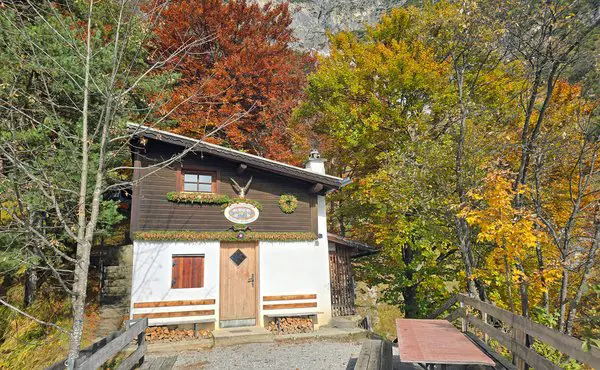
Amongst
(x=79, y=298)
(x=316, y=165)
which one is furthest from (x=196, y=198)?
(x=79, y=298)

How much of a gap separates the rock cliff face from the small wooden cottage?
60.6 meters

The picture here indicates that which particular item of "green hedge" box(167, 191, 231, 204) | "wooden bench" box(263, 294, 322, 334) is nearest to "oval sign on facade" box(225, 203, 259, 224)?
"green hedge" box(167, 191, 231, 204)

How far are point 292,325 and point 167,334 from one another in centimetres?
338

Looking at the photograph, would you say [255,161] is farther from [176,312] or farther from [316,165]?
[176,312]

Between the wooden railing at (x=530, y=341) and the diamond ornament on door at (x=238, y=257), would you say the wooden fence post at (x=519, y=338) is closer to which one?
the wooden railing at (x=530, y=341)

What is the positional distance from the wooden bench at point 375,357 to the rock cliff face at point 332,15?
2619 inches

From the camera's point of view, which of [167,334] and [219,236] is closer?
[167,334]

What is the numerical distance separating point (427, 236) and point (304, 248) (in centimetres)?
428

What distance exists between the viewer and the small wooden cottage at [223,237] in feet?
31.0

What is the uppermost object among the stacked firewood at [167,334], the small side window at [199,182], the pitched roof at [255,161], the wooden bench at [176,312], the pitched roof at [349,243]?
the pitched roof at [255,161]

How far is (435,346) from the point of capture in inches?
176

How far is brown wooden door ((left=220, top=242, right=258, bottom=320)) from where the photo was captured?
10.0 meters

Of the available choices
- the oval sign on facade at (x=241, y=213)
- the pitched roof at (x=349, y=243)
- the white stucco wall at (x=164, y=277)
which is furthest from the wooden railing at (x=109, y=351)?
the pitched roof at (x=349, y=243)

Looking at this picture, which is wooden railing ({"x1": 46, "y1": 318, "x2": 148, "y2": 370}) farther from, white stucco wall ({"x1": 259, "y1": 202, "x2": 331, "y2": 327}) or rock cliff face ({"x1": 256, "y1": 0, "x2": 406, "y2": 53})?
rock cliff face ({"x1": 256, "y1": 0, "x2": 406, "y2": 53})
